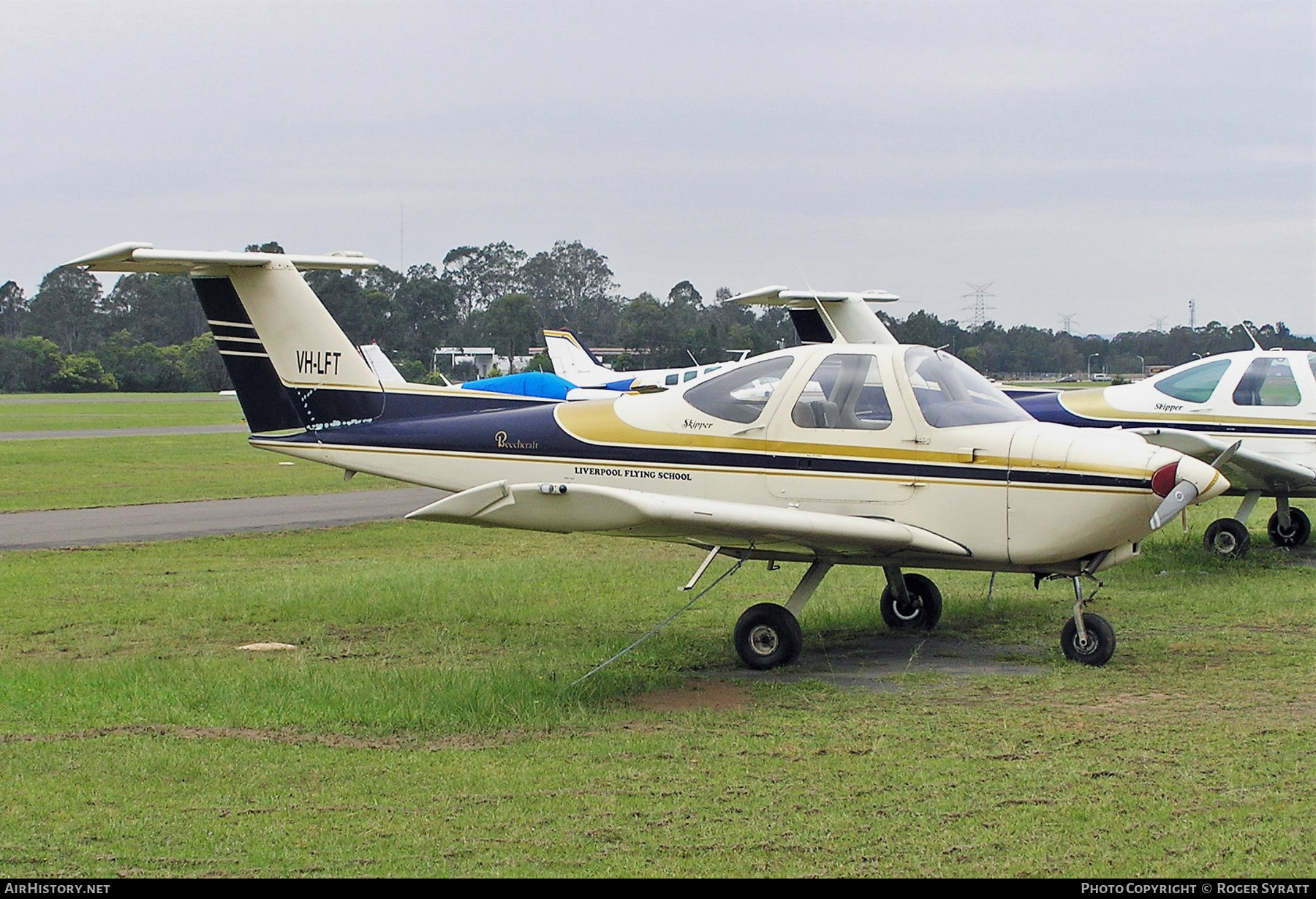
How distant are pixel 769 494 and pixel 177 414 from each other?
2081 inches

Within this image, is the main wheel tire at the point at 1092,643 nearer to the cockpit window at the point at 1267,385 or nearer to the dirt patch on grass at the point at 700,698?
the dirt patch on grass at the point at 700,698

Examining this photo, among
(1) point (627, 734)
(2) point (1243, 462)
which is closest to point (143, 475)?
(2) point (1243, 462)

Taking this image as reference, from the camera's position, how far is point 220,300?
1111cm

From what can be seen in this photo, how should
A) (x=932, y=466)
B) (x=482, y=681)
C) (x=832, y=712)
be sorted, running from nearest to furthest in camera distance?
(x=832, y=712)
(x=482, y=681)
(x=932, y=466)

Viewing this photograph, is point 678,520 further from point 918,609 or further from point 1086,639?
point 918,609

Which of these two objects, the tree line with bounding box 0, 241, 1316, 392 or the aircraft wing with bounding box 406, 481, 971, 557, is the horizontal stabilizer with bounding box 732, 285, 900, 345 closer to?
the aircraft wing with bounding box 406, 481, 971, 557

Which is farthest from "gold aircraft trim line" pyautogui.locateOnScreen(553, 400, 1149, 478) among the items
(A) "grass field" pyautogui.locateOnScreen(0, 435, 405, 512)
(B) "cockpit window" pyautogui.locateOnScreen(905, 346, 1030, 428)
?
(A) "grass field" pyautogui.locateOnScreen(0, 435, 405, 512)

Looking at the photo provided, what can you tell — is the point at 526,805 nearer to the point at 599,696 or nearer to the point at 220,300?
the point at 599,696

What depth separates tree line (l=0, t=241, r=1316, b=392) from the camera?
283ft

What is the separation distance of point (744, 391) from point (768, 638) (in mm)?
1687

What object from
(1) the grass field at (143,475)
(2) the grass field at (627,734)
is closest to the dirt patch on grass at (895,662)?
→ (2) the grass field at (627,734)

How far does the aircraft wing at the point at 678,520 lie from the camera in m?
7.79

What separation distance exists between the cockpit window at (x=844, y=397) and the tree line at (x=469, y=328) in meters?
56.3

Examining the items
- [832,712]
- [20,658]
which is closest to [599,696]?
[832,712]
